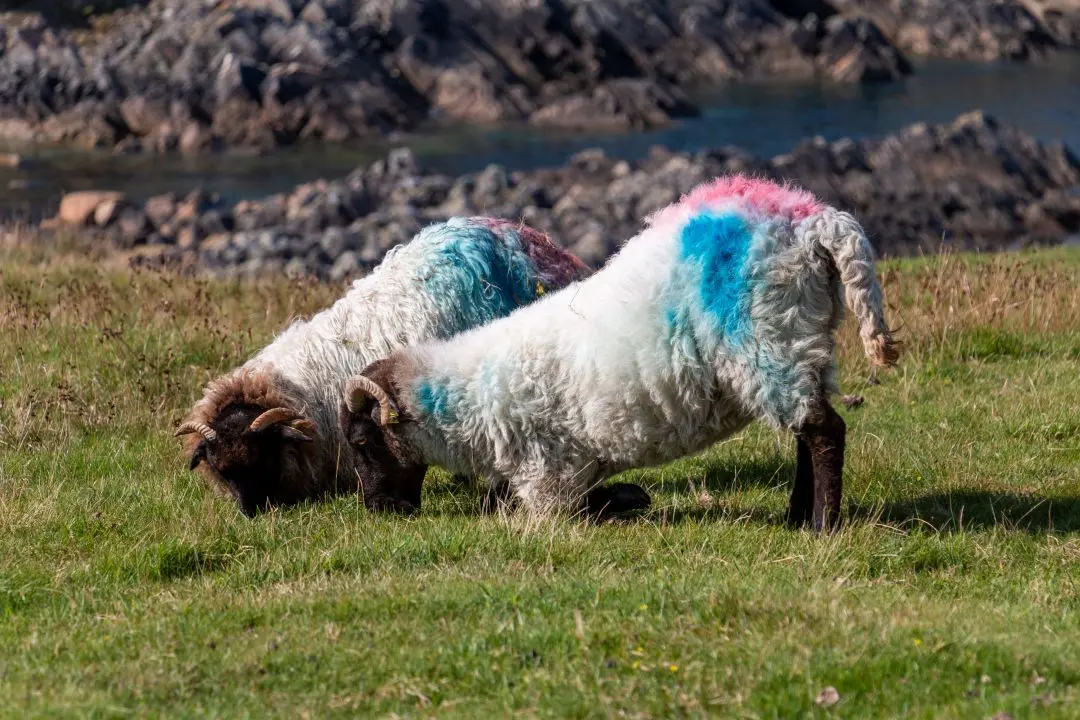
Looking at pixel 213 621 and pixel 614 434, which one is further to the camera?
pixel 614 434

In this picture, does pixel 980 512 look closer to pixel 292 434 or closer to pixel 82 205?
pixel 292 434

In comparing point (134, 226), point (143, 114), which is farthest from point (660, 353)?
point (143, 114)

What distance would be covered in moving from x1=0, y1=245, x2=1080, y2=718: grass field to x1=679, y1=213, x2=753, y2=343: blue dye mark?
43.7 inches

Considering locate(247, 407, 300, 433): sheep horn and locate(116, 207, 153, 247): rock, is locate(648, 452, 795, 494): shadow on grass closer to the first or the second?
locate(247, 407, 300, 433): sheep horn

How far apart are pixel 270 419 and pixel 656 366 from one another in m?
2.35

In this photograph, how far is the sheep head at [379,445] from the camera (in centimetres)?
784

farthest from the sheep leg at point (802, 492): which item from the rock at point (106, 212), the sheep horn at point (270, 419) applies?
the rock at point (106, 212)

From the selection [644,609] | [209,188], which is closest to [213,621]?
[644,609]

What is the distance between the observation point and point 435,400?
7754 millimetres

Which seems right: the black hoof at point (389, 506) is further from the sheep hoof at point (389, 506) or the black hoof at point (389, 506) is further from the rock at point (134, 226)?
the rock at point (134, 226)

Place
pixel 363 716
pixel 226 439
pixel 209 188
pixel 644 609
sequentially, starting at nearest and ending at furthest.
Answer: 1. pixel 363 716
2. pixel 644 609
3. pixel 226 439
4. pixel 209 188

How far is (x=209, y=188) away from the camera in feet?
121

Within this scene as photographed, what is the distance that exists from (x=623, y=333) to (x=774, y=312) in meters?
0.80

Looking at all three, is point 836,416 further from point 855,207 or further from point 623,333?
point 855,207
